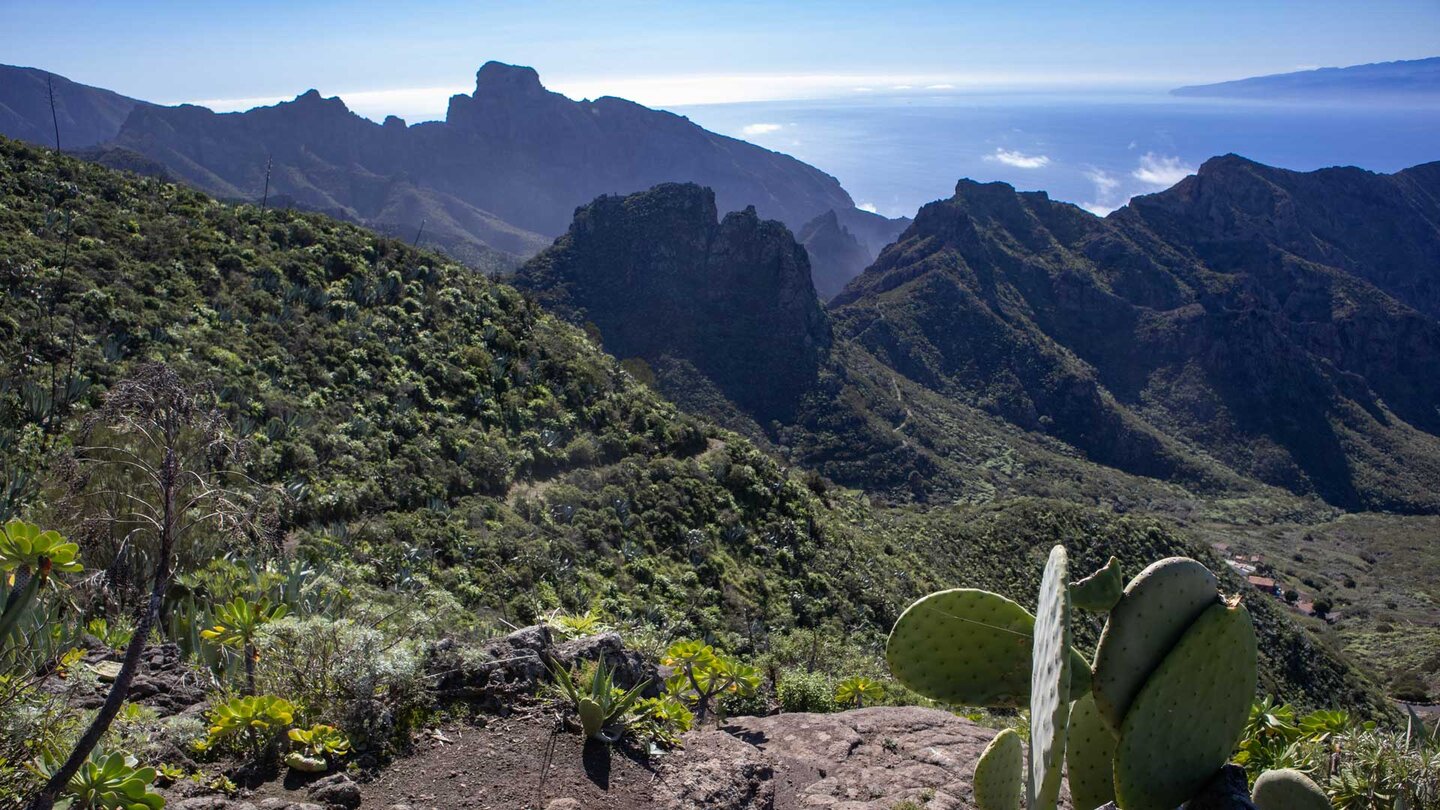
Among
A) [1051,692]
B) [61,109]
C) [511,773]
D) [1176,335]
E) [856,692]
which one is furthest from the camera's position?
[61,109]

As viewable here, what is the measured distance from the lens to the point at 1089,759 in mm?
3572

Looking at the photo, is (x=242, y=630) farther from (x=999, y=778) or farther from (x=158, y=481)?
(x=999, y=778)

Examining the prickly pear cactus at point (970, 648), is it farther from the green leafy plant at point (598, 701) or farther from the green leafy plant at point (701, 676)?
the green leafy plant at point (701, 676)

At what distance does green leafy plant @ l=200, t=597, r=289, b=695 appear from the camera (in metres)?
4.51

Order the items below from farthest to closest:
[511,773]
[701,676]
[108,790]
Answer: [701,676] → [511,773] → [108,790]

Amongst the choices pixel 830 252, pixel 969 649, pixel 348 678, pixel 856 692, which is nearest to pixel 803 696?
pixel 856 692

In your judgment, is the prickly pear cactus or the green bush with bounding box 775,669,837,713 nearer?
the prickly pear cactus

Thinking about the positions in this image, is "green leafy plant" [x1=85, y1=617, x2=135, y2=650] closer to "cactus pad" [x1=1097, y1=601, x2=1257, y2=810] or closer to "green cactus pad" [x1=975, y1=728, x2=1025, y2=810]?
"green cactus pad" [x1=975, y1=728, x2=1025, y2=810]

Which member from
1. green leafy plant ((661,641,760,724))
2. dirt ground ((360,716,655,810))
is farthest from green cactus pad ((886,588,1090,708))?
green leafy plant ((661,641,760,724))

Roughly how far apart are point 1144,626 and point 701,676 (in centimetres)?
389

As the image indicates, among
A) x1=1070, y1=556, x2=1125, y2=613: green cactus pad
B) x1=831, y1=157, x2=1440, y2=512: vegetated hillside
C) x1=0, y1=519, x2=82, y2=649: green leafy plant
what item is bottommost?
x1=831, y1=157, x2=1440, y2=512: vegetated hillside

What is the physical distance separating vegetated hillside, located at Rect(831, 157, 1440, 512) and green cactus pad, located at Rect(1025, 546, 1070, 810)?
2736 inches

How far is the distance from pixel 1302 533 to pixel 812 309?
38803mm

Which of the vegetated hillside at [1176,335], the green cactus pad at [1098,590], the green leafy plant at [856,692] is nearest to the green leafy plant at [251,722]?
the green cactus pad at [1098,590]
